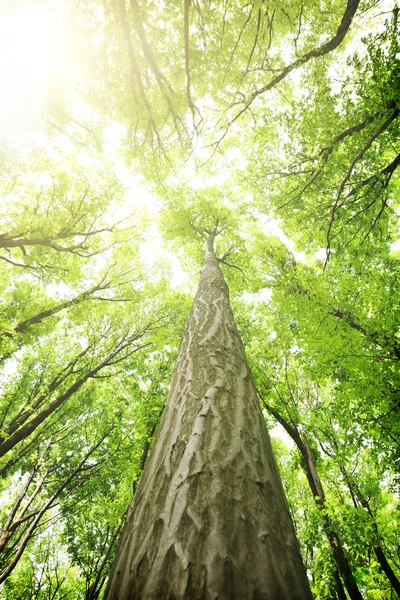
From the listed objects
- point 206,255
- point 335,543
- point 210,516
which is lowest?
point 335,543

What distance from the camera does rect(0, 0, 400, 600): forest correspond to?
463 cm

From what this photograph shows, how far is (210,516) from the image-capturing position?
90cm

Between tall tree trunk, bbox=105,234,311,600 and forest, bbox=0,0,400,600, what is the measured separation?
0.02 m

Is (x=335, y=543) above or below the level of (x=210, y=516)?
below

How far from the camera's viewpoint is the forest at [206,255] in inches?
182

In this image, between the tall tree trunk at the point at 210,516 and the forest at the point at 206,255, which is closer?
the tall tree trunk at the point at 210,516

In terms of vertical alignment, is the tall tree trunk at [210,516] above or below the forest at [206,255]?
below

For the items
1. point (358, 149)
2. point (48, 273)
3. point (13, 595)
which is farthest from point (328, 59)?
point (13, 595)

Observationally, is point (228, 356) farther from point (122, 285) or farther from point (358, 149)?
point (122, 285)

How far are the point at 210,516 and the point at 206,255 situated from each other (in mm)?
6835

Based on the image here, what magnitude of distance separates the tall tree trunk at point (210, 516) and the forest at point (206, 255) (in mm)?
16

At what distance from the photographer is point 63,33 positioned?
4.75 meters

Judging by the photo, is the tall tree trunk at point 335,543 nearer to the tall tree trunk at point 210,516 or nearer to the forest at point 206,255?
the forest at point 206,255

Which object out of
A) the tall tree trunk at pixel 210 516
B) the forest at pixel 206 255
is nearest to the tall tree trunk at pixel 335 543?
the forest at pixel 206 255
